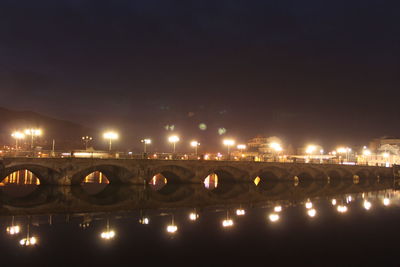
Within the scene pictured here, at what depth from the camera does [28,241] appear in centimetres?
1994

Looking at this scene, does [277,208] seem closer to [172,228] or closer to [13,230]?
[172,228]

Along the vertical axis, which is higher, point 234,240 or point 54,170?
point 54,170

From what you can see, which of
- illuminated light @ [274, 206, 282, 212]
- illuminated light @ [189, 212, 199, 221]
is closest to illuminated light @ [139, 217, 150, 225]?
illuminated light @ [189, 212, 199, 221]

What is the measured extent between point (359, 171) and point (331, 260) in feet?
228

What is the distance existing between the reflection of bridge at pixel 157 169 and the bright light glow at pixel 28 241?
20.5 metres

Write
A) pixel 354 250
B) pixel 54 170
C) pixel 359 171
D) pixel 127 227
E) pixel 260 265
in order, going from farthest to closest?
pixel 359 171 < pixel 54 170 < pixel 127 227 < pixel 354 250 < pixel 260 265

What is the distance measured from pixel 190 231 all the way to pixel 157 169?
2566 cm

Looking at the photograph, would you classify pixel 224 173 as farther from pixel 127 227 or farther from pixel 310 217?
pixel 127 227

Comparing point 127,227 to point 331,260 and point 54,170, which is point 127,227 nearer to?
point 331,260

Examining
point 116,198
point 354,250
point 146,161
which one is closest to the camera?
point 354,250

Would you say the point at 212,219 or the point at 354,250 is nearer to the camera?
the point at 354,250

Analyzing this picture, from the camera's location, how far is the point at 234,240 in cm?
2175

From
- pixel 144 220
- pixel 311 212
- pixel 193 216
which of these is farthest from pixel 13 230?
Result: pixel 311 212

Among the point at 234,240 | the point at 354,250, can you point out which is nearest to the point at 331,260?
the point at 354,250
